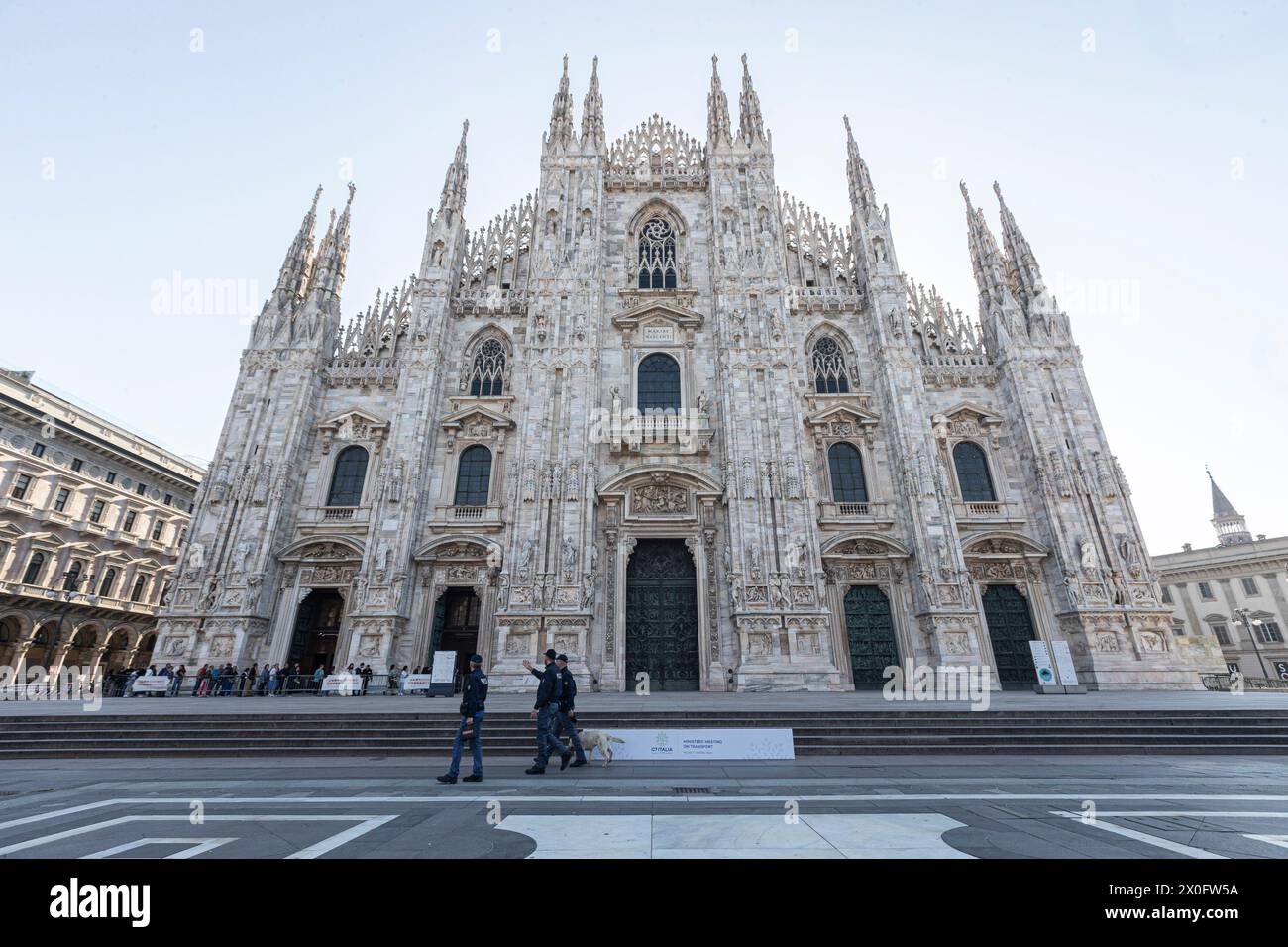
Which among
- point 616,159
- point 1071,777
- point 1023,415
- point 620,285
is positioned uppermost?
point 616,159

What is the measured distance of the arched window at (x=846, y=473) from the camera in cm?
2209

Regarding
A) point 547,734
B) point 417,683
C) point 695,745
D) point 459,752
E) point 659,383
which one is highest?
point 659,383

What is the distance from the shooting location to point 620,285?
2509 centimetres

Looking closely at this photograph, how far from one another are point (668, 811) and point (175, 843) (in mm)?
3960

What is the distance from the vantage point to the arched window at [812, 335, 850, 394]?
24031 millimetres

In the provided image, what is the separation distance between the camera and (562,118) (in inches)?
1064

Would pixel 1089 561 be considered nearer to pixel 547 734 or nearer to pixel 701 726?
pixel 701 726

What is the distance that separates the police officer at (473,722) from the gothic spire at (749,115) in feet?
89.7

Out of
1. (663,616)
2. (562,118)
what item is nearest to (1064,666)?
(663,616)

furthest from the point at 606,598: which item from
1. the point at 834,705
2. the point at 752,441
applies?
the point at 834,705

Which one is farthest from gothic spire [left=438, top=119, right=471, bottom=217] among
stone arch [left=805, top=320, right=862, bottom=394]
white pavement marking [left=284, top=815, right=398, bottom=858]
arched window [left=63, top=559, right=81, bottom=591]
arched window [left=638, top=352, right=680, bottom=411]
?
arched window [left=63, top=559, right=81, bottom=591]

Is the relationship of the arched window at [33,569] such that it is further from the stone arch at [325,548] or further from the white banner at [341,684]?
the white banner at [341,684]
